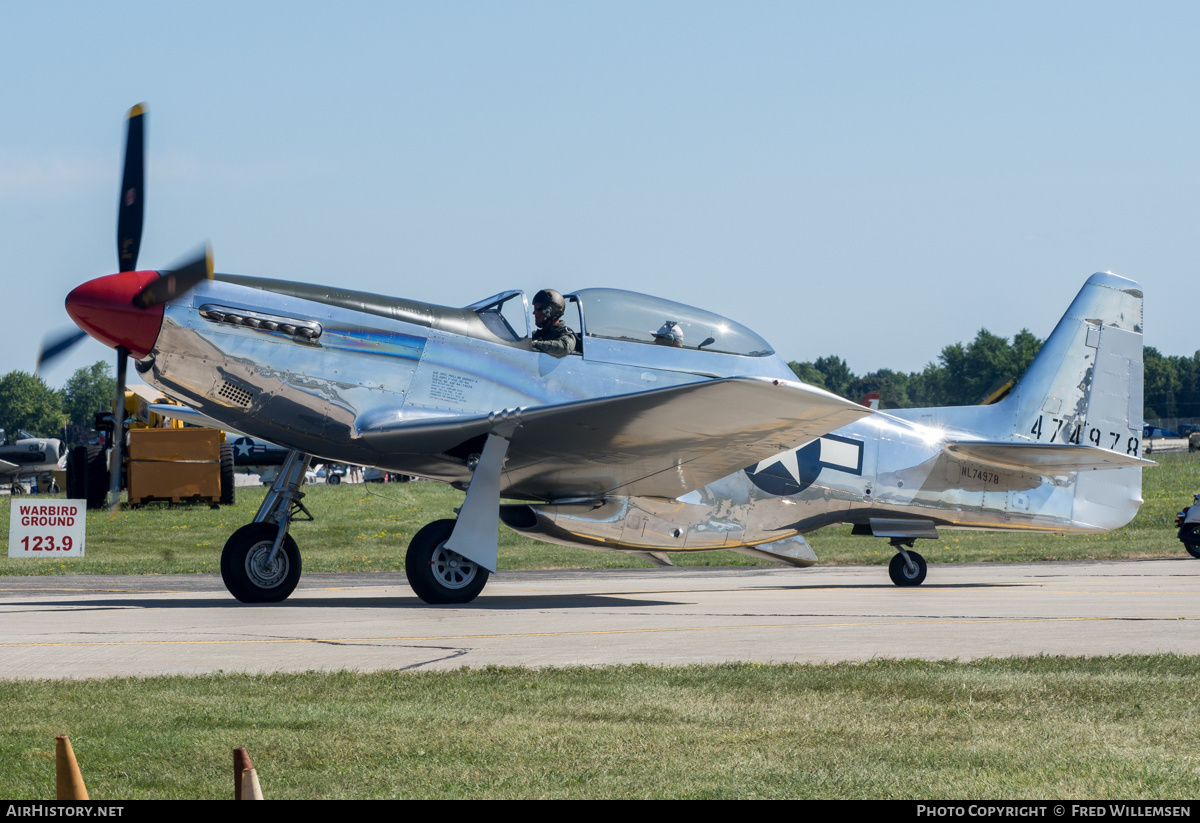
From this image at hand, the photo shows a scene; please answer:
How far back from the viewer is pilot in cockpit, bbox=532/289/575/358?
514 inches

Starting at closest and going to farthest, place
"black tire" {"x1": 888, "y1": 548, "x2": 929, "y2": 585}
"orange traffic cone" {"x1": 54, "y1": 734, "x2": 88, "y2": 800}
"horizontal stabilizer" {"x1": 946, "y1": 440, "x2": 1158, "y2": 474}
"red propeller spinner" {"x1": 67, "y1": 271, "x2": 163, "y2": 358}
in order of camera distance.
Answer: "orange traffic cone" {"x1": 54, "y1": 734, "x2": 88, "y2": 800}, "red propeller spinner" {"x1": 67, "y1": 271, "x2": 163, "y2": 358}, "horizontal stabilizer" {"x1": 946, "y1": 440, "x2": 1158, "y2": 474}, "black tire" {"x1": 888, "y1": 548, "x2": 929, "y2": 585}

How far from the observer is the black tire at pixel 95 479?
104ft

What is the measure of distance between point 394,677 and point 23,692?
2.10 meters

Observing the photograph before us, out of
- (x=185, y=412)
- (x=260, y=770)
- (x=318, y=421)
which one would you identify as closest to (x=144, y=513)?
(x=185, y=412)

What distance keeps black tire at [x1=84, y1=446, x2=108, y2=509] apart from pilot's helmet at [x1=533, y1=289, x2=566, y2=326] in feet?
74.4

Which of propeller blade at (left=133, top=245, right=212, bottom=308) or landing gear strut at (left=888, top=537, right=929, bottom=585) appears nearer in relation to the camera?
propeller blade at (left=133, top=245, right=212, bottom=308)

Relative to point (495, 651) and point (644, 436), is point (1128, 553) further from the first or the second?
point (495, 651)

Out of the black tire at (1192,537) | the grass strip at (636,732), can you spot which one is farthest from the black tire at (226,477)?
the grass strip at (636,732)

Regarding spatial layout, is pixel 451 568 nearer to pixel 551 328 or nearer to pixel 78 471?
pixel 551 328

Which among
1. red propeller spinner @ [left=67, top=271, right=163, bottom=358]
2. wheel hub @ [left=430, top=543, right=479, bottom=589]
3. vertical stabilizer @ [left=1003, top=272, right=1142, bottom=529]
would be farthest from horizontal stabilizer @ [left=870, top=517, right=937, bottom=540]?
red propeller spinner @ [left=67, top=271, right=163, bottom=358]

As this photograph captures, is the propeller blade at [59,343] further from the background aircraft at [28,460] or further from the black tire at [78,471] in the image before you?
the background aircraft at [28,460]

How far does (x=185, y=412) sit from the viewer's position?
14.2 metres

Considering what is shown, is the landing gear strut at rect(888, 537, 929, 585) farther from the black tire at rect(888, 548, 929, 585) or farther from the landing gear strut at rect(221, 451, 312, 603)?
the landing gear strut at rect(221, 451, 312, 603)

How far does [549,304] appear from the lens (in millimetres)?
13070
